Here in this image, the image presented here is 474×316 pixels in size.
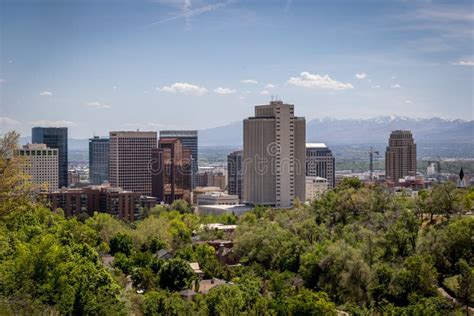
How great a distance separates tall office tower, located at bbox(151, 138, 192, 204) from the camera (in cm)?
6141

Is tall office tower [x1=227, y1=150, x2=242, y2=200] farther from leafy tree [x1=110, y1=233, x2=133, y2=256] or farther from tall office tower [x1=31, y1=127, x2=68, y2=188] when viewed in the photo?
leafy tree [x1=110, y1=233, x2=133, y2=256]

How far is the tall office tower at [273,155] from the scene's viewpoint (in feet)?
157

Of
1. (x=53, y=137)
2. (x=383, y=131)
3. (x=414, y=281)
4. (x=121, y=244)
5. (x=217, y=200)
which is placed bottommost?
(x=217, y=200)

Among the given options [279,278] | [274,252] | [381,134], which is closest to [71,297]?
[279,278]

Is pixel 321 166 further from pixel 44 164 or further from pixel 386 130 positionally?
pixel 386 130

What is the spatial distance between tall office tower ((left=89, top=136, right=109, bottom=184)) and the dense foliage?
5496cm

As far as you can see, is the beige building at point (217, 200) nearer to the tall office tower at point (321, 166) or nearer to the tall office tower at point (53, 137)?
the tall office tower at point (53, 137)

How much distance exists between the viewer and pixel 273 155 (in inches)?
1890

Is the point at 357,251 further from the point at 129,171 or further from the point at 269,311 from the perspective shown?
the point at 129,171

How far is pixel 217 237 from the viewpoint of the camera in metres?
30.5

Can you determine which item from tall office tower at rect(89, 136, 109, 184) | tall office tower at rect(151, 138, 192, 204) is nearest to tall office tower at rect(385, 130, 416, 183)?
tall office tower at rect(151, 138, 192, 204)

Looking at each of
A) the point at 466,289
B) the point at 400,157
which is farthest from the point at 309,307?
the point at 400,157

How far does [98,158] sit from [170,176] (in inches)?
967

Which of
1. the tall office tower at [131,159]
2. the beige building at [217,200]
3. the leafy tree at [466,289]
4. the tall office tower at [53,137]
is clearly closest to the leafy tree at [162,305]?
the leafy tree at [466,289]
